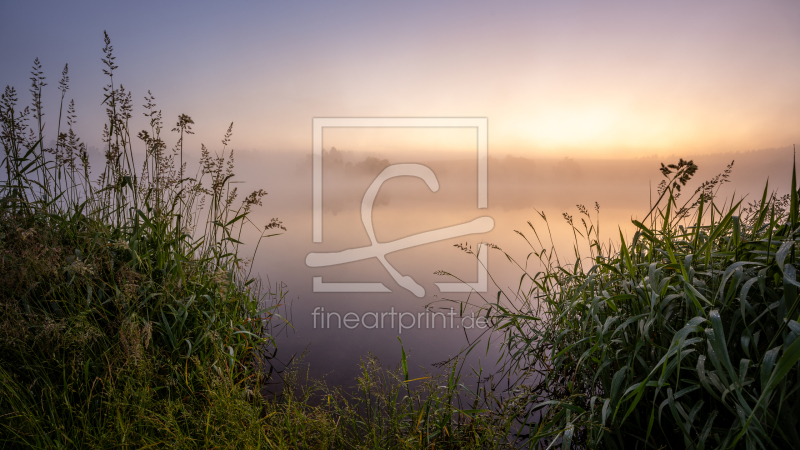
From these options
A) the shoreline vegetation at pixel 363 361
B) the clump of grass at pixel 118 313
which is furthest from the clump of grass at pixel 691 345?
the clump of grass at pixel 118 313

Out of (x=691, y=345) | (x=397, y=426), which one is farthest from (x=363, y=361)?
(x=691, y=345)

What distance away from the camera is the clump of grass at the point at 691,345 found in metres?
1.15

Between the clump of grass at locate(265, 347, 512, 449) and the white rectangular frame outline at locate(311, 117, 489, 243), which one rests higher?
the white rectangular frame outline at locate(311, 117, 489, 243)

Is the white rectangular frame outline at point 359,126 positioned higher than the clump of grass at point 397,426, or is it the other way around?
the white rectangular frame outline at point 359,126

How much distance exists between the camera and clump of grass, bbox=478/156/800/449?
1.15m

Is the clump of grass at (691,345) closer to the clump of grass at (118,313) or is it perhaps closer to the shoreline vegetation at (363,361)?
the shoreline vegetation at (363,361)

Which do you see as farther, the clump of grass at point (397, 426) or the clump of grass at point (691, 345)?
the clump of grass at point (397, 426)

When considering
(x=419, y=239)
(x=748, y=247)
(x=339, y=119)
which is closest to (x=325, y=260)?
(x=419, y=239)

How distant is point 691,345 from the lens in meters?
1.38

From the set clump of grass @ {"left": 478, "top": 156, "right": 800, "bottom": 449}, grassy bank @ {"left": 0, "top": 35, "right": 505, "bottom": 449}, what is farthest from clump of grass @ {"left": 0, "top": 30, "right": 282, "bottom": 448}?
clump of grass @ {"left": 478, "top": 156, "right": 800, "bottom": 449}

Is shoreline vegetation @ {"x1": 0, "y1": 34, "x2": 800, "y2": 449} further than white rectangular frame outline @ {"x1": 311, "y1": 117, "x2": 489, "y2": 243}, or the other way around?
white rectangular frame outline @ {"x1": 311, "y1": 117, "x2": 489, "y2": 243}

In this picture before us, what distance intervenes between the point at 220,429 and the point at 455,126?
2.91 meters

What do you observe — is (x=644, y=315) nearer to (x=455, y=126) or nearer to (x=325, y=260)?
(x=455, y=126)

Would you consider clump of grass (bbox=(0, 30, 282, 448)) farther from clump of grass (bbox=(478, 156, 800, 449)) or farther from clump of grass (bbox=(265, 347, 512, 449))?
clump of grass (bbox=(478, 156, 800, 449))
